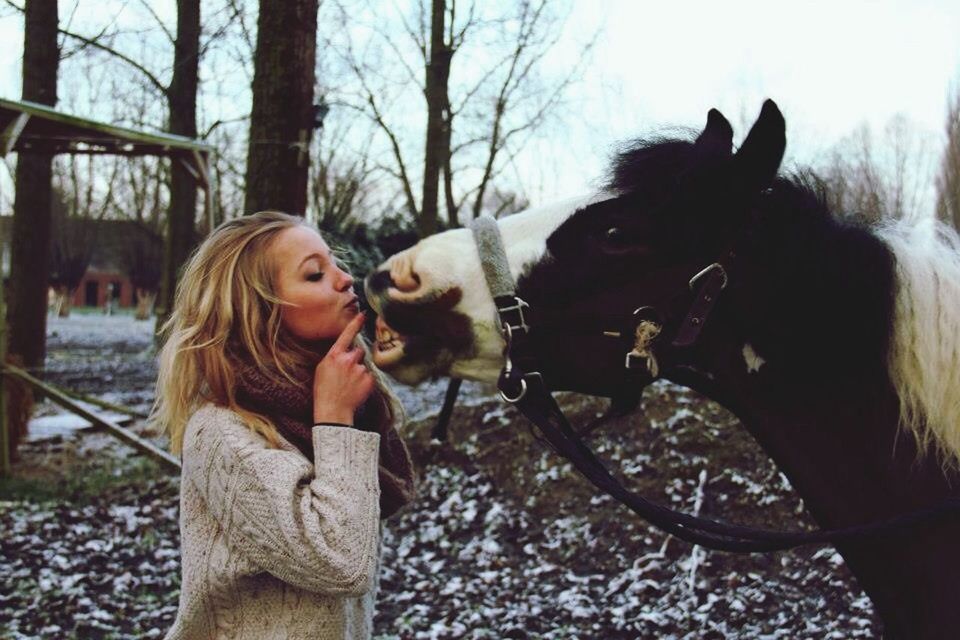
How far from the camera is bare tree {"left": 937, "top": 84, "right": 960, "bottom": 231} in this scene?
422 centimetres

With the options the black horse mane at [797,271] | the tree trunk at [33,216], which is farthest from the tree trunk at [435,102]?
the black horse mane at [797,271]

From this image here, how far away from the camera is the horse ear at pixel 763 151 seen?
177 cm

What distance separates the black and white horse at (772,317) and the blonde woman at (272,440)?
18 centimetres

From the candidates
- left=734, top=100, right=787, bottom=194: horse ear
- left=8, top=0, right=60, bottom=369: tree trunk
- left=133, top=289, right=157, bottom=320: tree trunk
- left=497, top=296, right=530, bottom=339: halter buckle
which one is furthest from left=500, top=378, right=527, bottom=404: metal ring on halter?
left=133, top=289, right=157, bottom=320: tree trunk

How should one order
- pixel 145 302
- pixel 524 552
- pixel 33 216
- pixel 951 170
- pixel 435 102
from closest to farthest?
1. pixel 951 170
2. pixel 524 552
3. pixel 33 216
4. pixel 435 102
5. pixel 145 302

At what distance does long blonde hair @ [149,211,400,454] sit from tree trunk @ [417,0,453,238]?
11.0 metres

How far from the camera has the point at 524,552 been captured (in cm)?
593

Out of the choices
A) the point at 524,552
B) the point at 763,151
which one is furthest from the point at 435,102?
the point at 763,151

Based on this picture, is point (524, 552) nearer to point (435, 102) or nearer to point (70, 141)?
point (70, 141)

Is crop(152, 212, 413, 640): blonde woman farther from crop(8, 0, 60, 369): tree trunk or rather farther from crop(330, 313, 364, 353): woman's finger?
crop(8, 0, 60, 369): tree trunk

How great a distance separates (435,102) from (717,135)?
12448mm

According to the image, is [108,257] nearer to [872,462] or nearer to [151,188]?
[151,188]

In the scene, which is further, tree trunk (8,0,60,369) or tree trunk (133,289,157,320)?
tree trunk (133,289,157,320)

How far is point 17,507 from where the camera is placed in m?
6.69
